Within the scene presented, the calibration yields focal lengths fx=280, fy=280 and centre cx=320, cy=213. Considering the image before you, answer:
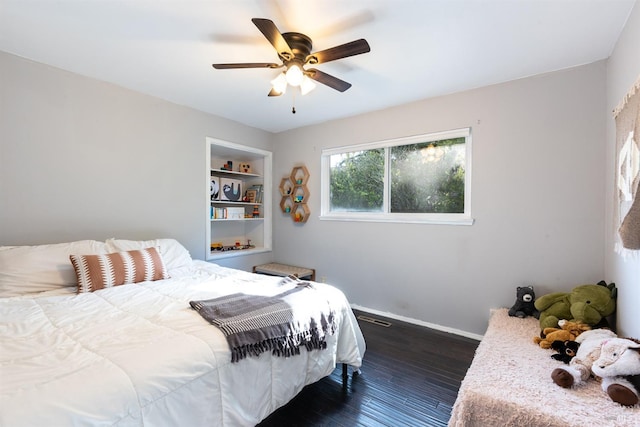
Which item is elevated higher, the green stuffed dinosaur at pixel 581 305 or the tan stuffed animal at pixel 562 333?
the green stuffed dinosaur at pixel 581 305

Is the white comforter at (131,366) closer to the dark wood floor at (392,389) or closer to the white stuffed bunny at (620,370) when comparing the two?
the dark wood floor at (392,389)

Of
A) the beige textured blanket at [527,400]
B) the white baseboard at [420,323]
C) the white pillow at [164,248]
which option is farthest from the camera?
the white baseboard at [420,323]

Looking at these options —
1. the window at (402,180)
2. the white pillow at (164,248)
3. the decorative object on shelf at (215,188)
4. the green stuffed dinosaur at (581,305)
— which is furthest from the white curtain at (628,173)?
the decorative object on shelf at (215,188)

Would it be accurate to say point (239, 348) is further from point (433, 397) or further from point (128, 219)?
point (128, 219)

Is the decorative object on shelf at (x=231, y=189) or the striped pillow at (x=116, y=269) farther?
the decorative object on shelf at (x=231, y=189)

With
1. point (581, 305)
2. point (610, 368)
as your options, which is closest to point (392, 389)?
point (610, 368)

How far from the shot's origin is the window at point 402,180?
9.01ft

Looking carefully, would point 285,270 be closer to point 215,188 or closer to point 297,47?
point 215,188

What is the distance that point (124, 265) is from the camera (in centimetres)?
203

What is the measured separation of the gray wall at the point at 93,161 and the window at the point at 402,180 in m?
1.61

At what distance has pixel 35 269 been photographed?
186 cm

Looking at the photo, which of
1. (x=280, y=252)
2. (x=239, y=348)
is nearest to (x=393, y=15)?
(x=239, y=348)

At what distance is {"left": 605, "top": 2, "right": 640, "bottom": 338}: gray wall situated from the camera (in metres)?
1.45

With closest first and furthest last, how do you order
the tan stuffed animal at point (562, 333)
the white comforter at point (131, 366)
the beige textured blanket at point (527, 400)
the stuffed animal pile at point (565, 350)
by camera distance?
the white comforter at point (131, 366) < the beige textured blanket at point (527, 400) < the stuffed animal pile at point (565, 350) < the tan stuffed animal at point (562, 333)
